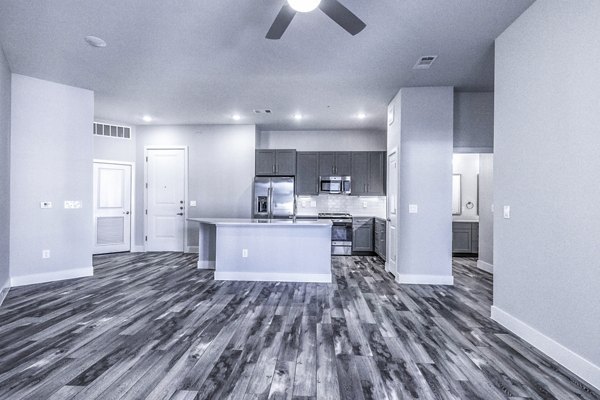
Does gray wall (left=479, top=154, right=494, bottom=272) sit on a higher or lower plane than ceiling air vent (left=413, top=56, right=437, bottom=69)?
lower

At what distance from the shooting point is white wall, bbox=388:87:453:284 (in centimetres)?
436

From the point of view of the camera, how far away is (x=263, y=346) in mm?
2439

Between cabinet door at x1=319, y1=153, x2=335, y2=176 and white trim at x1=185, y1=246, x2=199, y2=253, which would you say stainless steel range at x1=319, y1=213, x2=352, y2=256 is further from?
white trim at x1=185, y1=246, x2=199, y2=253

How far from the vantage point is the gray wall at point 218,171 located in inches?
260

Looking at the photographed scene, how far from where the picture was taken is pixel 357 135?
7.07m

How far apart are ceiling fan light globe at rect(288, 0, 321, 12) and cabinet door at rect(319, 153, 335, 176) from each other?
473 cm

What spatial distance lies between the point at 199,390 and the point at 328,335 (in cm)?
119

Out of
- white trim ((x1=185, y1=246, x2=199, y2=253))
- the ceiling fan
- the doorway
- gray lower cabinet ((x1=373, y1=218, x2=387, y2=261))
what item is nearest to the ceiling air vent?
the ceiling fan

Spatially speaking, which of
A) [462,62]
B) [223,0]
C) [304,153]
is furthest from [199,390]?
[304,153]

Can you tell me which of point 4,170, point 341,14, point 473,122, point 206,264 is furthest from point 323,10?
point 4,170

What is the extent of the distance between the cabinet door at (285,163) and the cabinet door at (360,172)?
137cm

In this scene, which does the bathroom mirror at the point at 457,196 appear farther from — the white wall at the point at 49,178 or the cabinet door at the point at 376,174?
the white wall at the point at 49,178

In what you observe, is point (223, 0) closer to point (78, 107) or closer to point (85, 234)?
point (78, 107)

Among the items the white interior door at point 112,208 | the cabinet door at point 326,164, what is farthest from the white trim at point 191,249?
the cabinet door at point 326,164
